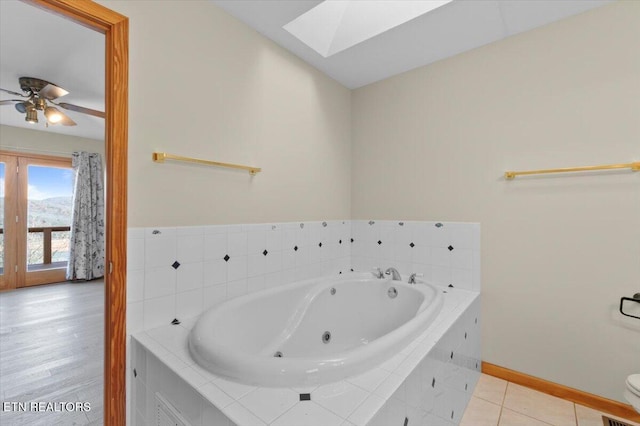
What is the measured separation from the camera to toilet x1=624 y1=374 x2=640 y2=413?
4.13 feet

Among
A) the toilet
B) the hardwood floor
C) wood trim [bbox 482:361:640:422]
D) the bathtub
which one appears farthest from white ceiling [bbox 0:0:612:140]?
the hardwood floor

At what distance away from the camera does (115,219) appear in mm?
1240

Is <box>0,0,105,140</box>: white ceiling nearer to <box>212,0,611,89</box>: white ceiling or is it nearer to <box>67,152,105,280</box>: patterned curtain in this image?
<box>212,0,611,89</box>: white ceiling

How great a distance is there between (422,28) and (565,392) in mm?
2444

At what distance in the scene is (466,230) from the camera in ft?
6.73

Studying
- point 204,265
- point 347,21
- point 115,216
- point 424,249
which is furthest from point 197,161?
point 424,249

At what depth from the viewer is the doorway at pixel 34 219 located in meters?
4.08

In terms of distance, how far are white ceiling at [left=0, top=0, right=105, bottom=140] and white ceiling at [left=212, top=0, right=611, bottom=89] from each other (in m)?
1.25

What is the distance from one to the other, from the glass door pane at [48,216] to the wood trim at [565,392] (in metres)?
6.19

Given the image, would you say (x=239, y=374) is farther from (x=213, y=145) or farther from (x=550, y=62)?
(x=550, y=62)

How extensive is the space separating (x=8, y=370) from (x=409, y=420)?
9.27 feet

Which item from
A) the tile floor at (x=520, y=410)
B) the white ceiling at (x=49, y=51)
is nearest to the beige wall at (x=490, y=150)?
the tile floor at (x=520, y=410)

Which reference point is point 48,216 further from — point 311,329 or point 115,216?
point 311,329

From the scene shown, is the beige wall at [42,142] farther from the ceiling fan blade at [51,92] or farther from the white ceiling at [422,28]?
Answer: the white ceiling at [422,28]
